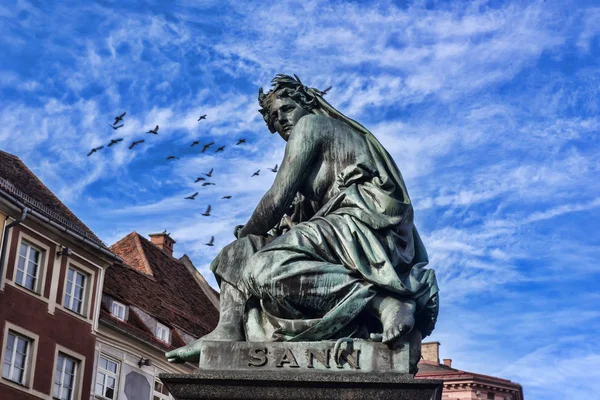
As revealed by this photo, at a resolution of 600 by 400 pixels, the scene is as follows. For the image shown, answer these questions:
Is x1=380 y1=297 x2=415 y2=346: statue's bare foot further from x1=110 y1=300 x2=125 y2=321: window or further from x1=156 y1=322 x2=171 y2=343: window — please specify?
x1=156 y1=322 x2=171 y2=343: window

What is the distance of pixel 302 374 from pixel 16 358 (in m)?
29.8

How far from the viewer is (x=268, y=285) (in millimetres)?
7508

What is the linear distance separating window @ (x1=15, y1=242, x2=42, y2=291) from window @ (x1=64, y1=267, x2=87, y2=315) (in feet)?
5.51

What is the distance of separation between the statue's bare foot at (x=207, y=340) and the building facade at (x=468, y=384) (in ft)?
170

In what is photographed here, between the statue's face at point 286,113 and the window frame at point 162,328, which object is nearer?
the statue's face at point 286,113

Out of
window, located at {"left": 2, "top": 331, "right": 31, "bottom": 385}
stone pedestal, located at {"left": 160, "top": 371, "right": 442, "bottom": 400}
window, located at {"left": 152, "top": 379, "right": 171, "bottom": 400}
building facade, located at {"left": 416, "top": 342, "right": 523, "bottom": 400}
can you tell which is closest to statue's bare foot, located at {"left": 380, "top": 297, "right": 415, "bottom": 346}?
stone pedestal, located at {"left": 160, "top": 371, "right": 442, "bottom": 400}

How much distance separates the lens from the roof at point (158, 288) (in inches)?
1683

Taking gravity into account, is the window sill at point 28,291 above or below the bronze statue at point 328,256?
above

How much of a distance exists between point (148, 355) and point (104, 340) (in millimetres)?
2303

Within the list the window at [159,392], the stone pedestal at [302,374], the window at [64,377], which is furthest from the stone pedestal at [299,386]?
the window at [159,392]

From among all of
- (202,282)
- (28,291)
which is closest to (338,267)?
(28,291)

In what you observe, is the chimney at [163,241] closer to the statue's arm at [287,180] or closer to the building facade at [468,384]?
the building facade at [468,384]

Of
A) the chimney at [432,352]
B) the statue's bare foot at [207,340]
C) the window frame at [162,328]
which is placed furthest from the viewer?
the chimney at [432,352]

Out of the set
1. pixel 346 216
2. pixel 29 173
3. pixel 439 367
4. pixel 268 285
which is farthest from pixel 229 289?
pixel 439 367
